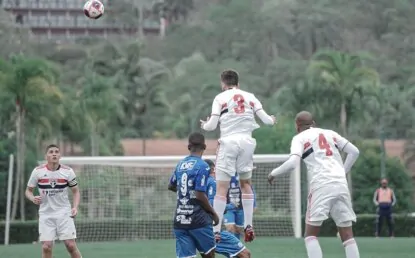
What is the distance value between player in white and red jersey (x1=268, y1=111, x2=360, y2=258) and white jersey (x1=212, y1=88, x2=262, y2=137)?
1953 millimetres

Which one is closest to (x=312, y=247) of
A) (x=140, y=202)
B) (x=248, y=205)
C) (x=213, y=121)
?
(x=248, y=205)

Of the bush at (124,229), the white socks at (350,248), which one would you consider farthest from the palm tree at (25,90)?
the white socks at (350,248)

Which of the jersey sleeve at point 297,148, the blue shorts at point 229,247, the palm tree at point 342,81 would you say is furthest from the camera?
the palm tree at point 342,81

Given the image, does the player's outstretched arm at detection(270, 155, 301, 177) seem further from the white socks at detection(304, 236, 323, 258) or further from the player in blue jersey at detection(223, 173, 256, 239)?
the player in blue jersey at detection(223, 173, 256, 239)

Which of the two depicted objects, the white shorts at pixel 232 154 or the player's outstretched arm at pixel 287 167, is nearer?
the player's outstretched arm at pixel 287 167

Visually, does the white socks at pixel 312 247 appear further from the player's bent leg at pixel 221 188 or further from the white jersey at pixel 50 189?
the white jersey at pixel 50 189

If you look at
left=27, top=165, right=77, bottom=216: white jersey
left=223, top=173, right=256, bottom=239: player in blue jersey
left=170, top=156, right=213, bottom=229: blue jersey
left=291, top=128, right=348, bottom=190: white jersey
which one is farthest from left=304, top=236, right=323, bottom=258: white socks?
left=223, top=173, right=256, bottom=239: player in blue jersey

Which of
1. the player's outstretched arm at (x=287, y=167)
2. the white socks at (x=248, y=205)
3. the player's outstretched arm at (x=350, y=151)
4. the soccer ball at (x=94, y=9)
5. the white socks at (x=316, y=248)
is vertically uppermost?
the soccer ball at (x=94, y=9)

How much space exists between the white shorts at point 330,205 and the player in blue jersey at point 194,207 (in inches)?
56.3

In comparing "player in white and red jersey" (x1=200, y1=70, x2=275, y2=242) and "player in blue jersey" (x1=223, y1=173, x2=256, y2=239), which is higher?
"player in white and red jersey" (x1=200, y1=70, x2=275, y2=242)

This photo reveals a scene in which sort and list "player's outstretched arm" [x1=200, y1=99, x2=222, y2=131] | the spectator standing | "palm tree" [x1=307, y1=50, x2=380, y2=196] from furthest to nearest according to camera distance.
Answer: "palm tree" [x1=307, y1=50, x2=380, y2=196], the spectator standing, "player's outstretched arm" [x1=200, y1=99, x2=222, y2=131]

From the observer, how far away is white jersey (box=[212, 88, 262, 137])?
16984mm

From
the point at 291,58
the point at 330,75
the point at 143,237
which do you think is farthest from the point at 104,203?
the point at 291,58

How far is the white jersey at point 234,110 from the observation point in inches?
669
